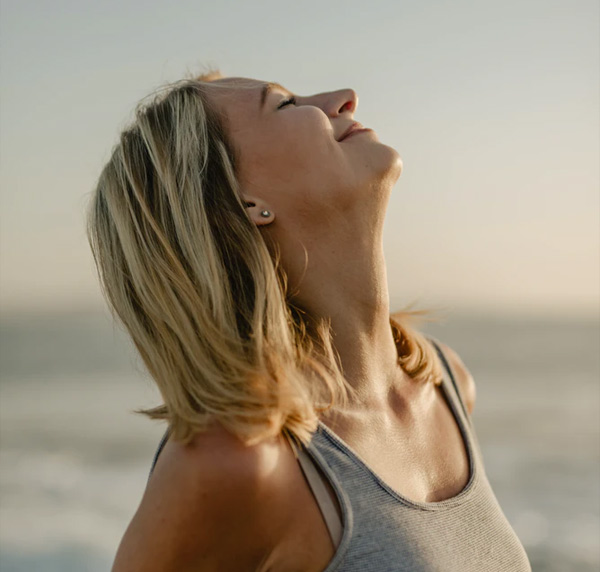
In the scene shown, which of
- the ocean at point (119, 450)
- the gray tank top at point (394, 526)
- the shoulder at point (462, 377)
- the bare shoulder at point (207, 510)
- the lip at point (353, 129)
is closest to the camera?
the bare shoulder at point (207, 510)

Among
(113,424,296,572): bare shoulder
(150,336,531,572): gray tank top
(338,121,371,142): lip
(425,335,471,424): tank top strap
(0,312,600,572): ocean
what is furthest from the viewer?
(0,312,600,572): ocean

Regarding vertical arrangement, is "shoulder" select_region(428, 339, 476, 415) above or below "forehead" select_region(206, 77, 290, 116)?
below

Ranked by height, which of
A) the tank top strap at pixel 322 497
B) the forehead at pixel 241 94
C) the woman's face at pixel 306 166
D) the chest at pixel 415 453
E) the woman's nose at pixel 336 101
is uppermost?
the forehead at pixel 241 94

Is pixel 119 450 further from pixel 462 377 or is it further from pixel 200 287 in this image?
pixel 200 287

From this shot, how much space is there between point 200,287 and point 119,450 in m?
9.02

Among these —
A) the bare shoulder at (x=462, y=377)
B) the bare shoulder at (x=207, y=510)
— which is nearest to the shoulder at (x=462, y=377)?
the bare shoulder at (x=462, y=377)

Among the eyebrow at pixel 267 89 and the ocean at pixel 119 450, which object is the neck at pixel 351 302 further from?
the ocean at pixel 119 450

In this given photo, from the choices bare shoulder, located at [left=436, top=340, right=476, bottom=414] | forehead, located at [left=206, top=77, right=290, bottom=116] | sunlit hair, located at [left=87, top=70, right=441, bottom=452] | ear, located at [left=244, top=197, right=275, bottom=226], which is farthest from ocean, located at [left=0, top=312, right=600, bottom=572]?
bare shoulder, located at [left=436, top=340, right=476, bottom=414]

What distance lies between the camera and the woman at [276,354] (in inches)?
70.2

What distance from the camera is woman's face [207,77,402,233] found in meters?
2.25

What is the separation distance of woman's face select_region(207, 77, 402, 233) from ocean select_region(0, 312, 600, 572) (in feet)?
2.45

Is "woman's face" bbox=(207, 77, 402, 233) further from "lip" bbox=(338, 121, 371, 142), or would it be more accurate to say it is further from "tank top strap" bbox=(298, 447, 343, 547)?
"tank top strap" bbox=(298, 447, 343, 547)

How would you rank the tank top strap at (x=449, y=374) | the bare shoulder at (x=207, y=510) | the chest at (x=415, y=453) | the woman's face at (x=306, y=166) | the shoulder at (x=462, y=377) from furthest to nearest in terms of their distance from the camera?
1. the shoulder at (x=462, y=377)
2. the tank top strap at (x=449, y=374)
3. the woman's face at (x=306, y=166)
4. the chest at (x=415, y=453)
5. the bare shoulder at (x=207, y=510)

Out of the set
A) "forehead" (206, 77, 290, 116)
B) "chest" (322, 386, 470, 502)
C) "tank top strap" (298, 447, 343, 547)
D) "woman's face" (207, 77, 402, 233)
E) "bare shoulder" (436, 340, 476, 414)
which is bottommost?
"bare shoulder" (436, 340, 476, 414)
